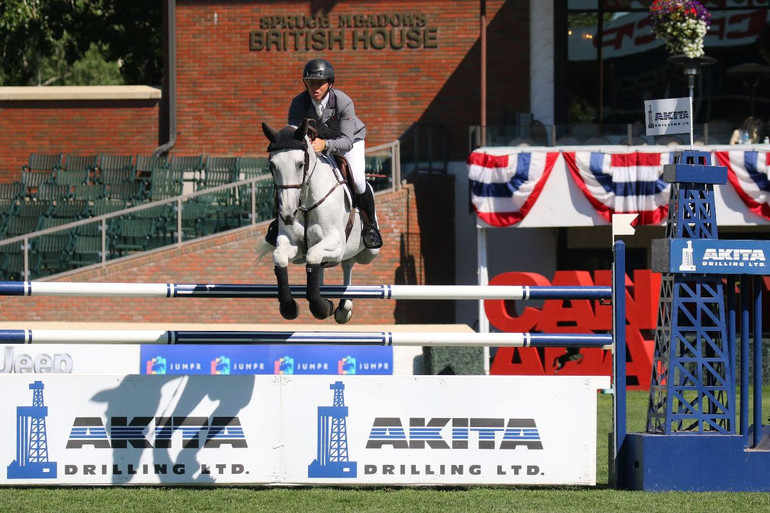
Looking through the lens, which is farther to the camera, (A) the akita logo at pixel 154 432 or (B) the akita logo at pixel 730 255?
(B) the akita logo at pixel 730 255

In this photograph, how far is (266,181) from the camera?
2094cm

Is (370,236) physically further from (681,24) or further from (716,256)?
(681,24)

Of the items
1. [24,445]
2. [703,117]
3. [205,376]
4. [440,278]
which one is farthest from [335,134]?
[703,117]

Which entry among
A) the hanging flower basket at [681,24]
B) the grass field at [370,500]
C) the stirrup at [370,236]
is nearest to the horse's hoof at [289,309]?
the grass field at [370,500]

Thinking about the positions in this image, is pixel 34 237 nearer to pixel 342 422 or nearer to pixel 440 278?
pixel 440 278

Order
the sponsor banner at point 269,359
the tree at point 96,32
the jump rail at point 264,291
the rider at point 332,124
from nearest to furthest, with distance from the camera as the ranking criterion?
the jump rail at point 264,291 → the rider at point 332,124 → the sponsor banner at point 269,359 → the tree at point 96,32

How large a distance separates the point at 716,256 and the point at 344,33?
17402 millimetres

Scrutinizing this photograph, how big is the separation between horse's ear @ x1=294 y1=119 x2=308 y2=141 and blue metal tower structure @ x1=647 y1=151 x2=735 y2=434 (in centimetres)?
248

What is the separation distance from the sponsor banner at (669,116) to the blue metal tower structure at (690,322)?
0.66 ft

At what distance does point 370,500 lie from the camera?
26.0 feet

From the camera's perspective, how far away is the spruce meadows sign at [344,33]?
24.8m

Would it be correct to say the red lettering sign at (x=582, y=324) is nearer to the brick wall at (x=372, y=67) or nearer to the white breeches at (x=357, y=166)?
the brick wall at (x=372, y=67)

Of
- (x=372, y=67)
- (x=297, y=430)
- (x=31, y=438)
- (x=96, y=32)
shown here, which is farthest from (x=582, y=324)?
(x=96, y=32)

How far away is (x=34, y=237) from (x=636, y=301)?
31.5ft
